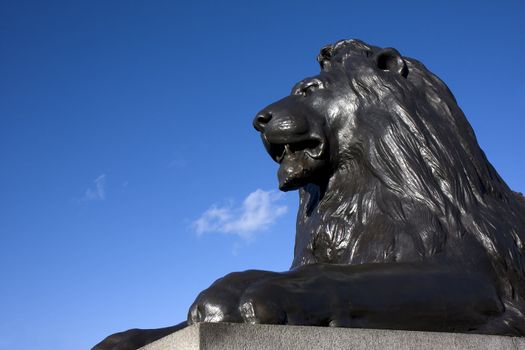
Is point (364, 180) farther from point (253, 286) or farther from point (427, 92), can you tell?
point (253, 286)

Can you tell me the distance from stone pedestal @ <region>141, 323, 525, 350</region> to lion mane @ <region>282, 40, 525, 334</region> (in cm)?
48

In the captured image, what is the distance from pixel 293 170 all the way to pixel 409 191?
1.71ft

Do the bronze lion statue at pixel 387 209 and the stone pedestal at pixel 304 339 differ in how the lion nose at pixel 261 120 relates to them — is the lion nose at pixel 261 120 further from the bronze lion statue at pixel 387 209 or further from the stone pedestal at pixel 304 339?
the stone pedestal at pixel 304 339

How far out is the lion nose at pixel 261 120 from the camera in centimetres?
317

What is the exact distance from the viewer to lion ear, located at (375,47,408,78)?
328cm

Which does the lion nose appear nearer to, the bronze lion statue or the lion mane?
the bronze lion statue

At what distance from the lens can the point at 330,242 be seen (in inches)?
118

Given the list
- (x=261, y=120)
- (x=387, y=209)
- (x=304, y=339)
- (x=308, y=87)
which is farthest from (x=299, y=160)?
(x=304, y=339)

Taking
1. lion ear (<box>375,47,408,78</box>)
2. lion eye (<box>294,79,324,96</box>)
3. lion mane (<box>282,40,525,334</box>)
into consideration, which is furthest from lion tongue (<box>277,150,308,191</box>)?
lion ear (<box>375,47,408,78</box>)

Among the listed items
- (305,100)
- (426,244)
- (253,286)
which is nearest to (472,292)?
(426,244)

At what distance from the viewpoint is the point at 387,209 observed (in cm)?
288

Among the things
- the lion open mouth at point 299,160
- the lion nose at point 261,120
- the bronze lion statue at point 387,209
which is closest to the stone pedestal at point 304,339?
the bronze lion statue at point 387,209

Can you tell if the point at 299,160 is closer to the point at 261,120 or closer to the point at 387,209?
the point at 261,120

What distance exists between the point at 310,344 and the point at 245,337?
7.3 inches
